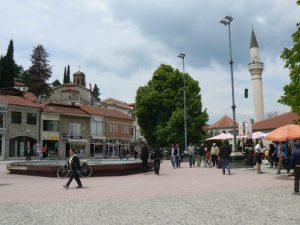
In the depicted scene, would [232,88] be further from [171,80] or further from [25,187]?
[171,80]

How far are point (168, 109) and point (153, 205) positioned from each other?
43.3 metres

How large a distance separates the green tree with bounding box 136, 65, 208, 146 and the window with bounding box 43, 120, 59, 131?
11.8 metres

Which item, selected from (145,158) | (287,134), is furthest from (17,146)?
(287,134)

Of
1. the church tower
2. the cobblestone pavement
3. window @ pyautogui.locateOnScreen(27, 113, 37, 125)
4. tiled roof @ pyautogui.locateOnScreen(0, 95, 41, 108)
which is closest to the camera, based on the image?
the cobblestone pavement

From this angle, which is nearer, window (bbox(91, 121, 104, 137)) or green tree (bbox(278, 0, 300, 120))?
green tree (bbox(278, 0, 300, 120))

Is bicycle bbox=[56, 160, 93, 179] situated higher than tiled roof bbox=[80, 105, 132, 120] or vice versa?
tiled roof bbox=[80, 105, 132, 120]

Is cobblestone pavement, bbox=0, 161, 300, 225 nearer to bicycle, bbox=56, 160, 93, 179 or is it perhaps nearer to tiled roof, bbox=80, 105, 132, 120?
bicycle, bbox=56, 160, 93, 179

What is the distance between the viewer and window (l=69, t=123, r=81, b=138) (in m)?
60.8

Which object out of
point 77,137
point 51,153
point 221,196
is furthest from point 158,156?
point 77,137

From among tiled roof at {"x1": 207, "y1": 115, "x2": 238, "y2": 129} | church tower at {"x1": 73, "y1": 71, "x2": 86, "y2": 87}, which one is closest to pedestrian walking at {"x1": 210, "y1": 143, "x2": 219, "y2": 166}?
church tower at {"x1": 73, "y1": 71, "x2": 86, "y2": 87}

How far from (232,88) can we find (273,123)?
32.5 m

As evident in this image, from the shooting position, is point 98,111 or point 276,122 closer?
point 276,122

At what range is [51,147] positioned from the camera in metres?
57.3

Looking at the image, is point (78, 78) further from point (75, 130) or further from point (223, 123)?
point (75, 130)
